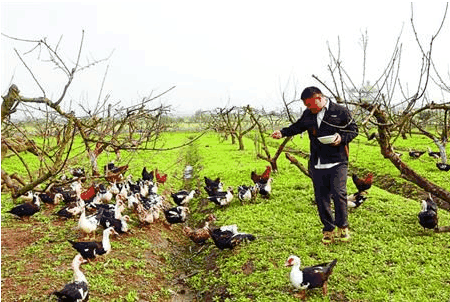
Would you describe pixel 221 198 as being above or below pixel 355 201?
below

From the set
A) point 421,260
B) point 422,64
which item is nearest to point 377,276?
point 421,260

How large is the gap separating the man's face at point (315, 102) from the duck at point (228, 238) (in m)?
3.15

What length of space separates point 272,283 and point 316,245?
178 cm

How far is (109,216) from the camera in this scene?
950 cm

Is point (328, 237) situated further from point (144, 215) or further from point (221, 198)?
point (144, 215)

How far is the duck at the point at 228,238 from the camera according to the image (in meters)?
8.05

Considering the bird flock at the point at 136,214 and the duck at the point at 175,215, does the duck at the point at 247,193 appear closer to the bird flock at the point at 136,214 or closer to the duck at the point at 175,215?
the bird flock at the point at 136,214

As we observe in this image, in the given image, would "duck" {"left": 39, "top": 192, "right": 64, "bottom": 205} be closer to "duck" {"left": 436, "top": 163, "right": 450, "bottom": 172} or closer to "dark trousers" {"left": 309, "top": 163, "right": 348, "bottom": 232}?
"dark trousers" {"left": 309, "top": 163, "right": 348, "bottom": 232}

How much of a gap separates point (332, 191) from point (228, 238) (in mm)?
2433

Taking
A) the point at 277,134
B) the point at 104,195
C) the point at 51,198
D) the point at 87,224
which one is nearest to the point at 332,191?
the point at 277,134

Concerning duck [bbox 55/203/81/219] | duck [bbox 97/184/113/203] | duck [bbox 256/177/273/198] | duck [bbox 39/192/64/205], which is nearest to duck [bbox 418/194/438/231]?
duck [bbox 256/177/273/198]

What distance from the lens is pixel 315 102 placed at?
7266mm

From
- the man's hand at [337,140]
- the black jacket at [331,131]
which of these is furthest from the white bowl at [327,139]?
the black jacket at [331,131]

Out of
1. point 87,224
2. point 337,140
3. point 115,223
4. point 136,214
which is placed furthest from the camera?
point 136,214
